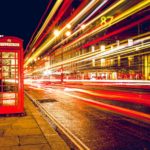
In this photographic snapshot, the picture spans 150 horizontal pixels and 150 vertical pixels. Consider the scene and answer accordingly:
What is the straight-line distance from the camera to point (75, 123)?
852cm

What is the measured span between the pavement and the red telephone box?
68 cm

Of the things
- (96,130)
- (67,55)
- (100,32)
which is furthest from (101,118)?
(67,55)

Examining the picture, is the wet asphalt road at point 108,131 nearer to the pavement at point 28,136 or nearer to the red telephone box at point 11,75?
the pavement at point 28,136

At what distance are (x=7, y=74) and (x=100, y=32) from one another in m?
44.4

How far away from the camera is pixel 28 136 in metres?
6.18

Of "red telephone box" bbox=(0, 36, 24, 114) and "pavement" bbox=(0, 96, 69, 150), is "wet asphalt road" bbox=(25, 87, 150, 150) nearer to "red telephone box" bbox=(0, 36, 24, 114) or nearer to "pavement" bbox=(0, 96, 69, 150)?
"pavement" bbox=(0, 96, 69, 150)

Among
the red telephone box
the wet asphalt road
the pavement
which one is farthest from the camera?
the red telephone box

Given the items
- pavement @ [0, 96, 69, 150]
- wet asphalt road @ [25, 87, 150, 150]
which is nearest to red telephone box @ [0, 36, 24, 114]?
pavement @ [0, 96, 69, 150]

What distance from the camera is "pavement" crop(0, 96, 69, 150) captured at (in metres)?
5.32

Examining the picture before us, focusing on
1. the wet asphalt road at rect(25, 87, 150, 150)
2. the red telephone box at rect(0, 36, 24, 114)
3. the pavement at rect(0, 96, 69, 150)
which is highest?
the red telephone box at rect(0, 36, 24, 114)

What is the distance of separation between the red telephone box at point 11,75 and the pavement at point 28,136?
0.68 meters

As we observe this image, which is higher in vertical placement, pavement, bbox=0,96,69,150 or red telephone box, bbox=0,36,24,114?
red telephone box, bbox=0,36,24,114

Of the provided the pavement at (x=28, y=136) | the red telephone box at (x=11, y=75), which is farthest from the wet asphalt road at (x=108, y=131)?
the red telephone box at (x=11, y=75)

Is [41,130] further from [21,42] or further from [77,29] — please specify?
[77,29]
